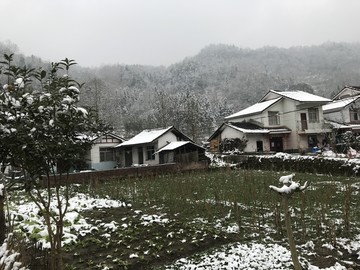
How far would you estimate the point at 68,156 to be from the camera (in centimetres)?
456

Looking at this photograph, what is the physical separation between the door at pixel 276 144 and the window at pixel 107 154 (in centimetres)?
Answer: 1574

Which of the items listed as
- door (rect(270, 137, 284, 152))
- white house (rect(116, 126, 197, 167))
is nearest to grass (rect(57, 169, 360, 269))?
white house (rect(116, 126, 197, 167))

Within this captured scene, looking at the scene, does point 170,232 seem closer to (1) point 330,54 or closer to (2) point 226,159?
(2) point 226,159

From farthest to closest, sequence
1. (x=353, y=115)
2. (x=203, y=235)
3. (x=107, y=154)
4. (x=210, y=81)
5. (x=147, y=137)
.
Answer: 1. (x=210, y=81)
2. (x=353, y=115)
3. (x=107, y=154)
4. (x=147, y=137)
5. (x=203, y=235)

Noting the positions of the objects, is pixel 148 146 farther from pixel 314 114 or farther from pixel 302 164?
pixel 314 114

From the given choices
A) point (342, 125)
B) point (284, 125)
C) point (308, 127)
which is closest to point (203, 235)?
point (308, 127)

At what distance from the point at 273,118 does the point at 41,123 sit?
1304 inches

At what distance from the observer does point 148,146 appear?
3123 centimetres

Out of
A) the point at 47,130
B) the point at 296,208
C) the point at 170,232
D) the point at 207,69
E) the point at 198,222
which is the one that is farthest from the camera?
the point at 207,69

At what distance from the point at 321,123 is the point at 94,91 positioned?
33020mm

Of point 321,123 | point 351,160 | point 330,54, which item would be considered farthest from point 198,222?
point 330,54

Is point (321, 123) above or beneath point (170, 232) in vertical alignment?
above

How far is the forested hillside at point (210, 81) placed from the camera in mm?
59844

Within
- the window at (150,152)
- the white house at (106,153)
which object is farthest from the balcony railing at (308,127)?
the white house at (106,153)
